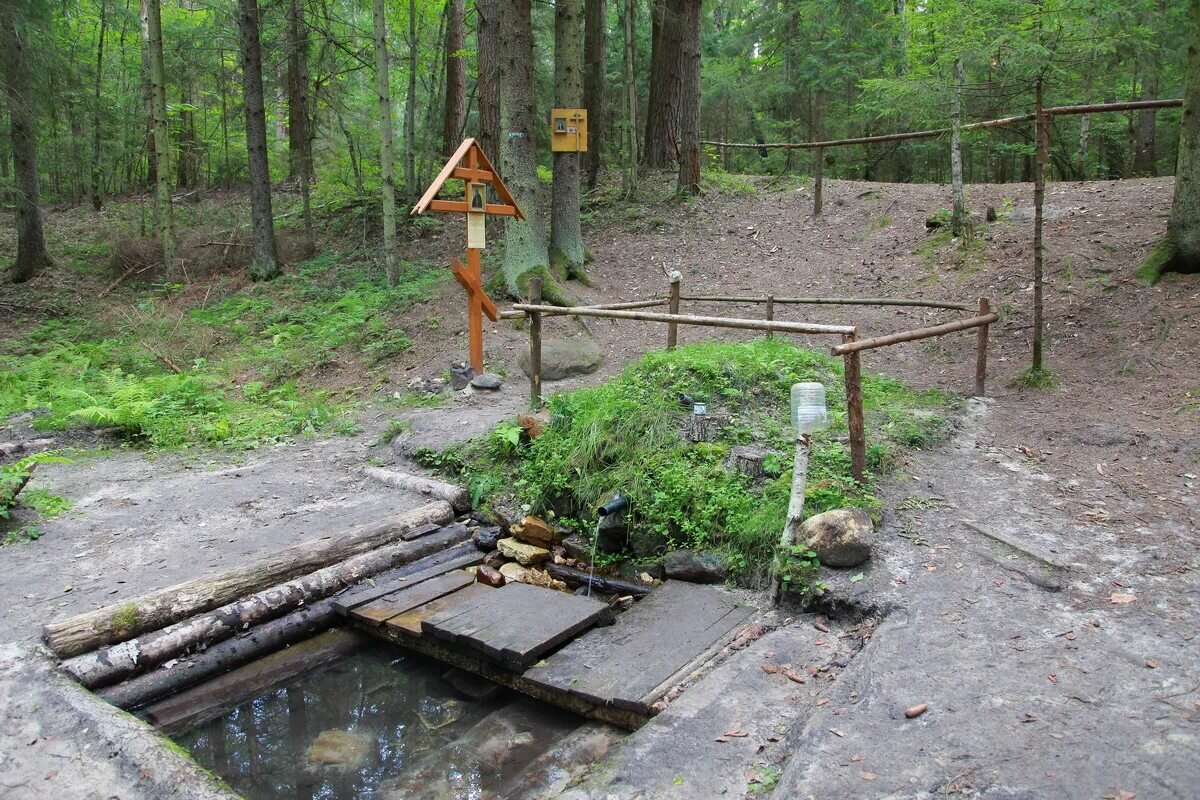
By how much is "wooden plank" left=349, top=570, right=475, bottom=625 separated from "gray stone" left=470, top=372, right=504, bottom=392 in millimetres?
3650

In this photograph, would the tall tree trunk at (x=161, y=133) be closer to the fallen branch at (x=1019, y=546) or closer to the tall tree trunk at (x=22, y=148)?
the tall tree trunk at (x=22, y=148)

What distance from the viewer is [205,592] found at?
5.24m

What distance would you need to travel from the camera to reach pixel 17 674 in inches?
169

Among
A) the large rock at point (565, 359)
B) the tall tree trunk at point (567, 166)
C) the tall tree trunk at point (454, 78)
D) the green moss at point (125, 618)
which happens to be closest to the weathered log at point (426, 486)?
the green moss at point (125, 618)

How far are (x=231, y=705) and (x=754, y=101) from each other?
909 inches

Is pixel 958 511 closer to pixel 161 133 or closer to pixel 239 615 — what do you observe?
pixel 239 615

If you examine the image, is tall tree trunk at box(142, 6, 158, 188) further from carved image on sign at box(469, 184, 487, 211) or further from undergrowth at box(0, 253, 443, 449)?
carved image on sign at box(469, 184, 487, 211)

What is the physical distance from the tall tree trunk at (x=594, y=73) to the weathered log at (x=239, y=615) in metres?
13.0

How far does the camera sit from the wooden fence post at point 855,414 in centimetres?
557

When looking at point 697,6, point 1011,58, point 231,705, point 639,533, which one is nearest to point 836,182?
point 697,6

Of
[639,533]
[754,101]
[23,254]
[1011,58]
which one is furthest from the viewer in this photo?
[754,101]

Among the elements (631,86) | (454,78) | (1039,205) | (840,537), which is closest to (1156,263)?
(1039,205)

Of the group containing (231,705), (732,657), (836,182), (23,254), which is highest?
(836,182)

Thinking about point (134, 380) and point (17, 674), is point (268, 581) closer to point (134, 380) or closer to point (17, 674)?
point (17, 674)
